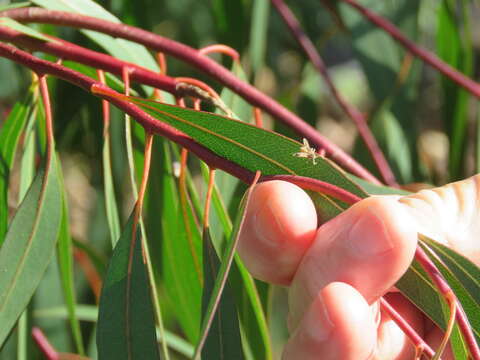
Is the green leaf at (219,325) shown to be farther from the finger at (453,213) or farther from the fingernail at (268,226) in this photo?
the finger at (453,213)

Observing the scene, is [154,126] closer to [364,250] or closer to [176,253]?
[364,250]

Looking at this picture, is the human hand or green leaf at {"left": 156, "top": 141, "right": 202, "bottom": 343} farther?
green leaf at {"left": 156, "top": 141, "right": 202, "bottom": 343}

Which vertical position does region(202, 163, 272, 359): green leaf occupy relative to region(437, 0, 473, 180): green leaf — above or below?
below

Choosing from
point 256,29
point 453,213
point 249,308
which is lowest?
point 249,308

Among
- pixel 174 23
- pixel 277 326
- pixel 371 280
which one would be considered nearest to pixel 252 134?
pixel 371 280

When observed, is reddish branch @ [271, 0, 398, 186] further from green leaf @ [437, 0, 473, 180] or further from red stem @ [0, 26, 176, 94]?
red stem @ [0, 26, 176, 94]

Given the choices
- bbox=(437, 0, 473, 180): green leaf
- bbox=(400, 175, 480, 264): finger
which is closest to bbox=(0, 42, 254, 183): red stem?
bbox=(400, 175, 480, 264): finger

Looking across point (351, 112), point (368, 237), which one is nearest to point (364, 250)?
point (368, 237)
